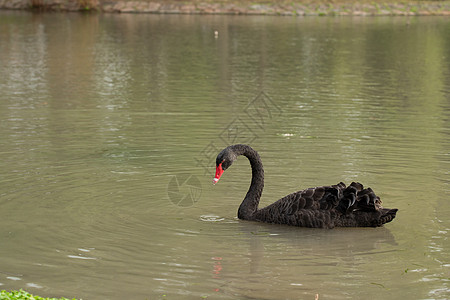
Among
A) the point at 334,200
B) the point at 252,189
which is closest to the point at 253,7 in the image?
the point at 252,189

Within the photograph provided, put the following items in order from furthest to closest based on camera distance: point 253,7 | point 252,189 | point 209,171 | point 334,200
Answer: point 253,7 → point 209,171 → point 252,189 → point 334,200

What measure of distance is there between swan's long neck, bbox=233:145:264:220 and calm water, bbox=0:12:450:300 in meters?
0.15

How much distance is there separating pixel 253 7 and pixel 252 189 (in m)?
32.2

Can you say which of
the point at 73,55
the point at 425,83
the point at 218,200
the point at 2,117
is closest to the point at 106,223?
the point at 218,200

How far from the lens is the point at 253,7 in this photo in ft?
124

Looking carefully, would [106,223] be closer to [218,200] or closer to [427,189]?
[218,200]

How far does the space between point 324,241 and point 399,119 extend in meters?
5.49

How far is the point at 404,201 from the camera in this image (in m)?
7.21

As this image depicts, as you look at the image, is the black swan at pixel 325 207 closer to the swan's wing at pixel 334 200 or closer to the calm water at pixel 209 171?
the swan's wing at pixel 334 200

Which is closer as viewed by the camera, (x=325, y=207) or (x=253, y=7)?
(x=325, y=207)

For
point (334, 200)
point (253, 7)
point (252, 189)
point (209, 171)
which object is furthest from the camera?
point (253, 7)

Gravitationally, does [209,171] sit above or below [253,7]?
below

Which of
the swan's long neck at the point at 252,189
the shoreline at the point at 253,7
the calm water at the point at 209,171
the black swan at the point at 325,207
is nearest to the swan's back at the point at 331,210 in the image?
the black swan at the point at 325,207

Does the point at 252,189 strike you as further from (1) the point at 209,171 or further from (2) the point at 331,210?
(1) the point at 209,171
